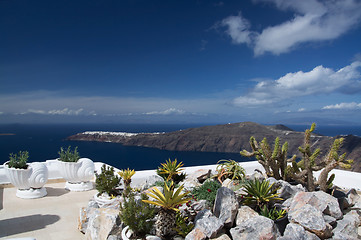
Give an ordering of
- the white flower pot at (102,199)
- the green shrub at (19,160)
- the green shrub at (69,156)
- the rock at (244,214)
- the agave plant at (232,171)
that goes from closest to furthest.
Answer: the rock at (244,214), the white flower pot at (102,199), the agave plant at (232,171), the green shrub at (19,160), the green shrub at (69,156)

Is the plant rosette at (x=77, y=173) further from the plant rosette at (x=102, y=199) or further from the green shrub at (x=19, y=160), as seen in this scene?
the plant rosette at (x=102, y=199)

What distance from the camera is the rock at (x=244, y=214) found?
167 inches

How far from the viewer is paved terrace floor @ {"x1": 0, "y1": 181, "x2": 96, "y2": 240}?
4.79 m

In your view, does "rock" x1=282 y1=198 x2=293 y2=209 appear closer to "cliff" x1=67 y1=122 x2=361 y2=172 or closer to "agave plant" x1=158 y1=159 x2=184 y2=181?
"agave plant" x1=158 y1=159 x2=184 y2=181

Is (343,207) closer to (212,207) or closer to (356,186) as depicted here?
(212,207)

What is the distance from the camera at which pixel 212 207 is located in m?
4.62

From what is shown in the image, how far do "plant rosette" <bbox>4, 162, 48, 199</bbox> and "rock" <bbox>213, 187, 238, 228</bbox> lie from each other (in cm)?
495

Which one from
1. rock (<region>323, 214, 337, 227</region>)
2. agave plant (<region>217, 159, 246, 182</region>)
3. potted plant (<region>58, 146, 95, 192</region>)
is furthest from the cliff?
potted plant (<region>58, 146, 95, 192</region>)

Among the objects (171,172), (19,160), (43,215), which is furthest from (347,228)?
(19,160)

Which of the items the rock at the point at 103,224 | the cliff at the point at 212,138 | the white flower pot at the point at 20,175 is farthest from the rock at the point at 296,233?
A: the cliff at the point at 212,138

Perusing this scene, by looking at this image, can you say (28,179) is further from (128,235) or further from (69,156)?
(128,235)

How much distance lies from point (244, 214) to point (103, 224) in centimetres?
228

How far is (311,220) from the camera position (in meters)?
4.20

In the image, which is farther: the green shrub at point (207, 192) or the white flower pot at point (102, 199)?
the white flower pot at point (102, 199)
